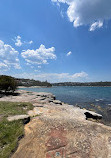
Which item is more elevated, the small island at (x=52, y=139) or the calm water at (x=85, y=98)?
the small island at (x=52, y=139)

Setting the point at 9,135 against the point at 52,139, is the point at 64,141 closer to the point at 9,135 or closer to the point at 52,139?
the point at 52,139

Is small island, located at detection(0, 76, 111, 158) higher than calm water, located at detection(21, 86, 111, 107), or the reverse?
small island, located at detection(0, 76, 111, 158)

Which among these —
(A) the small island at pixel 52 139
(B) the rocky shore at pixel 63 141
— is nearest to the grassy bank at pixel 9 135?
(A) the small island at pixel 52 139

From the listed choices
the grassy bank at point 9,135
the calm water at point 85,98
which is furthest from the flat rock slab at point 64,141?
the calm water at point 85,98

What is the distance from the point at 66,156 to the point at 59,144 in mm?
960

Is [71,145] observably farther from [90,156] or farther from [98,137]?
[98,137]

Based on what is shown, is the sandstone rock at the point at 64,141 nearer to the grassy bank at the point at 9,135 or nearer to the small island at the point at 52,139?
the small island at the point at 52,139

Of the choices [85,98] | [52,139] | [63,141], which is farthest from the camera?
[85,98]

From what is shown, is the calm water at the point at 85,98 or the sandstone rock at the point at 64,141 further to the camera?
the calm water at the point at 85,98

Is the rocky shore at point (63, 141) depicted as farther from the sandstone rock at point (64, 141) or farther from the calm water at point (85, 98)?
the calm water at point (85, 98)

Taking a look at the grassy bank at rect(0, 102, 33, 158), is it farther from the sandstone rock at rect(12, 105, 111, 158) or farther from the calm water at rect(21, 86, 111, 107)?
the calm water at rect(21, 86, 111, 107)

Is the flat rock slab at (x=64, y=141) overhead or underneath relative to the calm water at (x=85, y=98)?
overhead

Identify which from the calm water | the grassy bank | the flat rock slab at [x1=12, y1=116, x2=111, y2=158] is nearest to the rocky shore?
the flat rock slab at [x1=12, y1=116, x2=111, y2=158]

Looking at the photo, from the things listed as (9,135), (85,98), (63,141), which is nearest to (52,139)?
(63,141)
